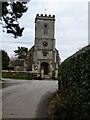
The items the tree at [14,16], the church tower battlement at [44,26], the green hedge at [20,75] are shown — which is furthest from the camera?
the church tower battlement at [44,26]

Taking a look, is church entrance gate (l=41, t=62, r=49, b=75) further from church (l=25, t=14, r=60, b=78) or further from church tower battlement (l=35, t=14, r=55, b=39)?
church tower battlement (l=35, t=14, r=55, b=39)

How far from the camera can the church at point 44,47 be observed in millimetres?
68375

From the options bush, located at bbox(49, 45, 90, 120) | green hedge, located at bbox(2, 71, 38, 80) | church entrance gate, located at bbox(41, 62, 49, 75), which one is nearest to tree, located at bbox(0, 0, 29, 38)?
bush, located at bbox(49, 45, 90, 120)

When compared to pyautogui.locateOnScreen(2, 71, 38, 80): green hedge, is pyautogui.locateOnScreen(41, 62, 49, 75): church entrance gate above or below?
above

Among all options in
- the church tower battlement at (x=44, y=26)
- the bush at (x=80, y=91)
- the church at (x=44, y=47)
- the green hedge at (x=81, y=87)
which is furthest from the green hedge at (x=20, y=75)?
the green hedge at (x=81, y=87)

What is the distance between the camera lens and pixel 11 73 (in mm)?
58531

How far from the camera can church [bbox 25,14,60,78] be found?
68.4 m

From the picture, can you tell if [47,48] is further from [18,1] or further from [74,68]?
[74,68]

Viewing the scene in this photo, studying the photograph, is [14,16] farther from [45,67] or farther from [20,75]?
[45,67]

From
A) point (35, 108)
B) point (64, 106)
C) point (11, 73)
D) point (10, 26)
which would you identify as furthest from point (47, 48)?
point (64, 106)

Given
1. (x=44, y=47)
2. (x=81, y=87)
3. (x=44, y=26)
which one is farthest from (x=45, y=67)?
(x=81, y=87)

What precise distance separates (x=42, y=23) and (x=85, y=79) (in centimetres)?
6407

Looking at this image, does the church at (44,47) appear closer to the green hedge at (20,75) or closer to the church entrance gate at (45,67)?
the church entrance gate at (45,67)

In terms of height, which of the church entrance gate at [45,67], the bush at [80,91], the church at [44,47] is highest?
the church at [44,47]
